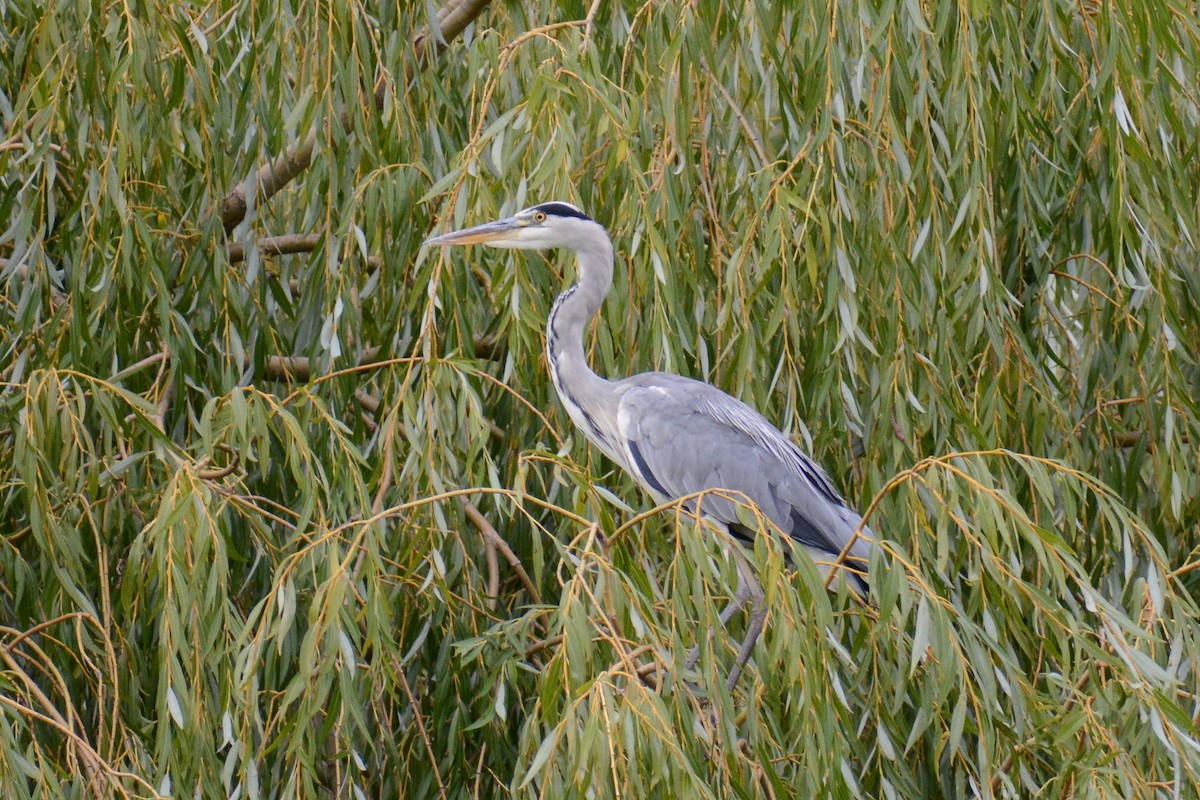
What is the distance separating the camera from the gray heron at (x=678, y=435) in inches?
113

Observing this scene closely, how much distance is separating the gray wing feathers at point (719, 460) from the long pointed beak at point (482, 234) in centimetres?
49

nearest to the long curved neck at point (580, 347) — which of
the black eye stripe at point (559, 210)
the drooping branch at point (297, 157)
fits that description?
the black eye stripe at point (559, 210)

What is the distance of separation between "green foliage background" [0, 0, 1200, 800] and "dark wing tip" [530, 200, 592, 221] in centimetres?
3

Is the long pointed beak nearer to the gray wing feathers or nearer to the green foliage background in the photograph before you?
the green foliage background

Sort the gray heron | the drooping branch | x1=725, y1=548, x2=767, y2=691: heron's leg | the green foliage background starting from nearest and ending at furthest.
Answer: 1. the green foliage background
2. x1=725, y1=548, x2=767, y2=691: heron's leg
3. the gray heron
4. the drooping branch

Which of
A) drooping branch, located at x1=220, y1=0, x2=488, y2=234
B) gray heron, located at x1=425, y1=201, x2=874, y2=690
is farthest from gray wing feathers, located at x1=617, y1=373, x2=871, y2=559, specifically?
drooping branch, located at x1=220, y1=0, x2=488, y2=234

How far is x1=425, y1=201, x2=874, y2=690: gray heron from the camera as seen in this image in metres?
2.88

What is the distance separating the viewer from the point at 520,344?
2.79 m

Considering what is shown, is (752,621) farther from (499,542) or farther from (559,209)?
(559,209)

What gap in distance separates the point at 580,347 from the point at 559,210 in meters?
0.37

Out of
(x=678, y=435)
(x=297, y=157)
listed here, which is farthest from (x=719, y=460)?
(x=297, y=157)

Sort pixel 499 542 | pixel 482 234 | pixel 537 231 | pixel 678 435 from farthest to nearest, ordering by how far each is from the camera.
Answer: pixel 678 435, pixel 499 542, pixel 537 231, pixel 482 234

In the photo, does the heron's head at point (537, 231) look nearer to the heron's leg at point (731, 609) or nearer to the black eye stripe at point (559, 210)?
the black eye stripe at point (559, 210)

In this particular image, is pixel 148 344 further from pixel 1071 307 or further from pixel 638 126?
pixel 1071 307
